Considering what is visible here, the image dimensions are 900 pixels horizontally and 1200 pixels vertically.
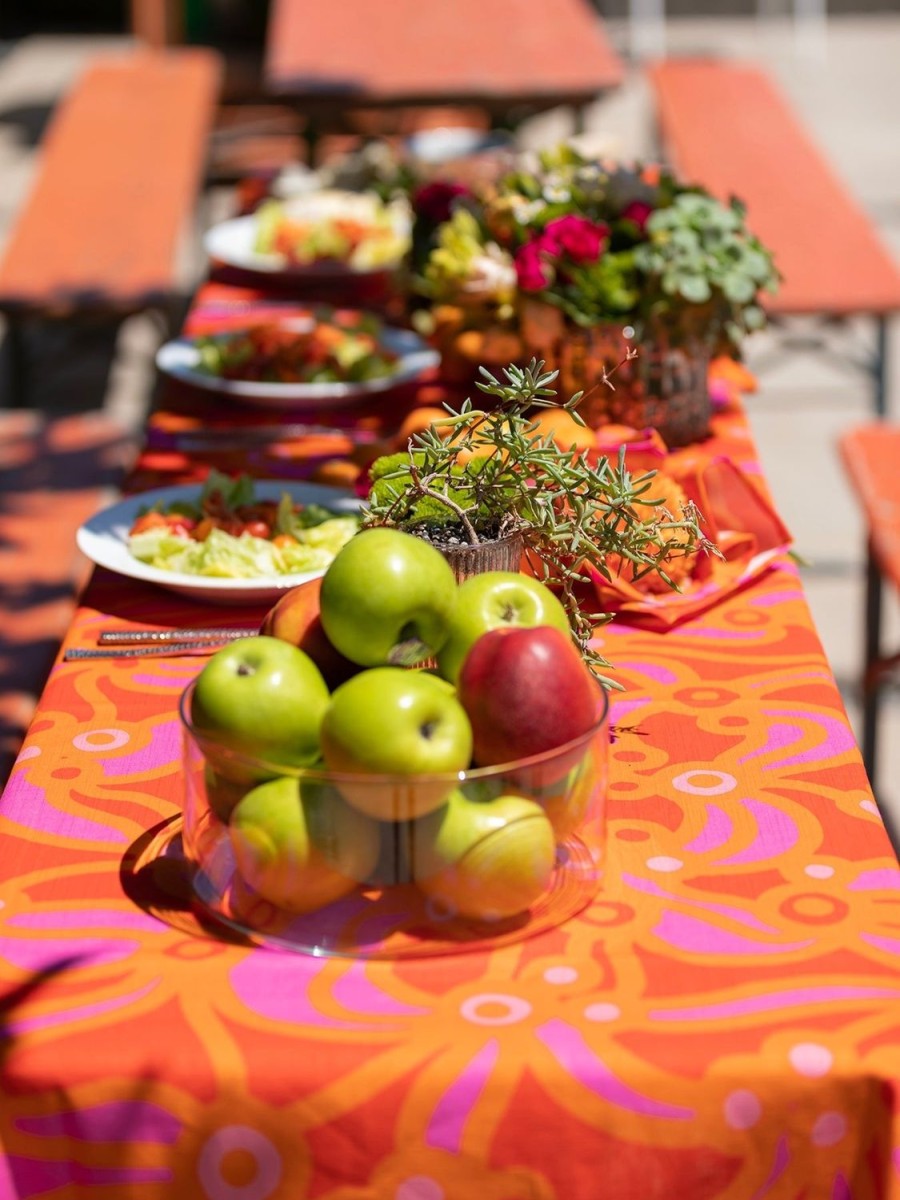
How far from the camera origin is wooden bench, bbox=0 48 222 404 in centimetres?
433

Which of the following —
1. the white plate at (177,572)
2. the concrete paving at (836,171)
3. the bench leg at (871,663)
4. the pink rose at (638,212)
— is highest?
the pink rose at (638,212)

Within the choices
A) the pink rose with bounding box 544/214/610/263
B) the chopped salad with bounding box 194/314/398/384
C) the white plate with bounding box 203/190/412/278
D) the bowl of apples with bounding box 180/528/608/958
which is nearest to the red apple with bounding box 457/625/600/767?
the bowl of apples with bounding box 180/528/608/958

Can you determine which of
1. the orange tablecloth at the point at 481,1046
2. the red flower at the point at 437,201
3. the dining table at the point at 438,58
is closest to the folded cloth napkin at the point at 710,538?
the orange tablecloth at the point at 481,1046

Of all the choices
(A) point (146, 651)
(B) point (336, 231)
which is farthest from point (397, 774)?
(B) point (336, 231)

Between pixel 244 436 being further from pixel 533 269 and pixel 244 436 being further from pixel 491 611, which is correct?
pixel 491 611

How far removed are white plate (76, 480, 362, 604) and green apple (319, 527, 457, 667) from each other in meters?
0.42

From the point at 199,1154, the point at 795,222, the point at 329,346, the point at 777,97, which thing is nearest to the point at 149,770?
the point at 199,1154

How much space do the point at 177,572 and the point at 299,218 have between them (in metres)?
2.06

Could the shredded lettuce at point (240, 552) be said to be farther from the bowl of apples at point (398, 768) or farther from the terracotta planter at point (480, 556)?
the bowl of apples at point (398, 768)

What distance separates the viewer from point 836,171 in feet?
27.7

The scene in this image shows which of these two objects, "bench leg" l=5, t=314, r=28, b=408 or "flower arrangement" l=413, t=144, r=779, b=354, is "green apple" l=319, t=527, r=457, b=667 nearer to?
"flower arrangement" l=413, t=144, r=779, b=354

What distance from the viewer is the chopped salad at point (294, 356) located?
2748 millimetres

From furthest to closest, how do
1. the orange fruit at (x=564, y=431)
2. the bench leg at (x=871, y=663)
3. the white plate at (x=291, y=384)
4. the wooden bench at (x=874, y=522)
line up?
the bench leg at (x=871, y=663)
the wooden bench at (x=874, y=522)
the white plate at (x=291, y=384)
the orange fruit at (x=564, y=431)

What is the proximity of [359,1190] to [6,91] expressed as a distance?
12.7 m
